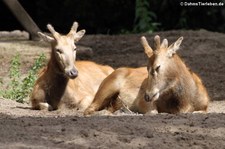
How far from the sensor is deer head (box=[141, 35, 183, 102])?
36.0 ft

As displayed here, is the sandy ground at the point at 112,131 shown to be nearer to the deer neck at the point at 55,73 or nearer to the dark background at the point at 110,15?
the deer neck at the point at 55,73

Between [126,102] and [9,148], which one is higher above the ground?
[9,148]

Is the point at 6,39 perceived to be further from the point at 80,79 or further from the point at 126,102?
the point at 126,102

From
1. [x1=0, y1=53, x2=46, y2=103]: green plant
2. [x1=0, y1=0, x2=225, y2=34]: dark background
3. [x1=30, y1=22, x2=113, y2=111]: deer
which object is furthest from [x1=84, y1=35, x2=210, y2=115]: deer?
[x1=0, y1=0, x2=225, y2=34]: dark background

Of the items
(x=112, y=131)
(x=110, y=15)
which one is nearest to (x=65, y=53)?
(x=112, y=131)

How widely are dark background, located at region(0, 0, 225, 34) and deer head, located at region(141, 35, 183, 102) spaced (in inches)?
417

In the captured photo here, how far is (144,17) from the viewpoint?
828 inches

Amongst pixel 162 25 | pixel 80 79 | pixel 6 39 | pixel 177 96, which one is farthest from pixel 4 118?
pixel 162 25

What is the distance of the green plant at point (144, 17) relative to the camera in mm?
21062

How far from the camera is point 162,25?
73.8 feet

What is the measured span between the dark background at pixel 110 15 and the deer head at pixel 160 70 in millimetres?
10597

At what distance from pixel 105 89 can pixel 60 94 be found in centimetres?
104

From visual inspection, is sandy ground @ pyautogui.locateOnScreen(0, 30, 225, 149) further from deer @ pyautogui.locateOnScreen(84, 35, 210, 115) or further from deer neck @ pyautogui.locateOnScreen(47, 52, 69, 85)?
deer neck @ pyautogui.locateOnScreen(47, 52, 69, 85)

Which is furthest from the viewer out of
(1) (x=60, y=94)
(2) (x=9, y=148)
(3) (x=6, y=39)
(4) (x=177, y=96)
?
(3) (x=6, y=39)
